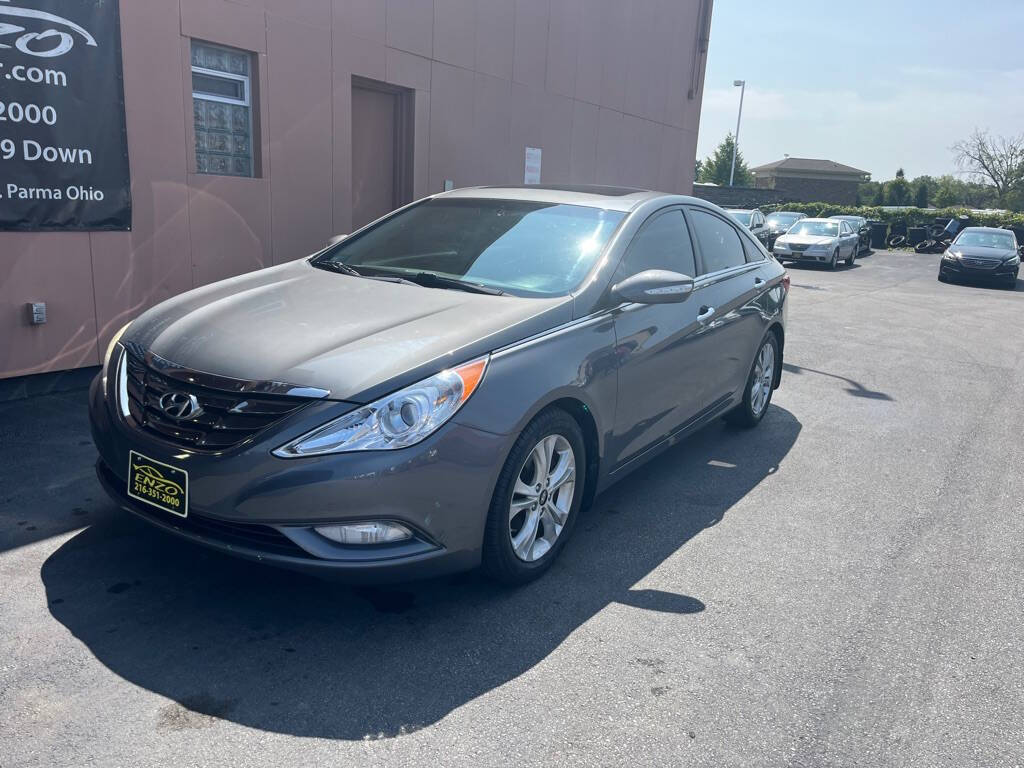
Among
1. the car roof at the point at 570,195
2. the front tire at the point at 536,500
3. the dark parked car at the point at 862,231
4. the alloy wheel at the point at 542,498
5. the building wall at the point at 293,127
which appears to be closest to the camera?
the front tire at the point at 536,500

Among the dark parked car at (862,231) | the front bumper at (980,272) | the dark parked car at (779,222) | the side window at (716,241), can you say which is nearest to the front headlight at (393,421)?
the side window at (716,241)

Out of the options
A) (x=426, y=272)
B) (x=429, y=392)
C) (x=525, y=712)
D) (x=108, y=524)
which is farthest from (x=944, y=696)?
(x=108, y=524)

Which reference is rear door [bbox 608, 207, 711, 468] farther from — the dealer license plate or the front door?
the front door

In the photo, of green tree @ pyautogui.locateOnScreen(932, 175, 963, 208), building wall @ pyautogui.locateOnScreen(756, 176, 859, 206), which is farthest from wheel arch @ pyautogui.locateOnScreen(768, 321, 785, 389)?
green tree @ pyautogui.locateOnScreen(932, 175, 963, 208)

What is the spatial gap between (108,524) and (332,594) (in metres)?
1.29

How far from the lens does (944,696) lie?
2936 millimetres

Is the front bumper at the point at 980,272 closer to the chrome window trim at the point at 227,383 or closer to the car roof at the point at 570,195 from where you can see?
the car roof at the point at 570,195

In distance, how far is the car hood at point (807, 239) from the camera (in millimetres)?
22766

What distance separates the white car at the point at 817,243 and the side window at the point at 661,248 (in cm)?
1929

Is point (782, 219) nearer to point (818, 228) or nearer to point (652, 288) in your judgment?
point (818, 228)

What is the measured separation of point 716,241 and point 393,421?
3113 mm

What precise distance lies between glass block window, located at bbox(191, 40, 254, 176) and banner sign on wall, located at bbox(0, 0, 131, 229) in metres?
0.79

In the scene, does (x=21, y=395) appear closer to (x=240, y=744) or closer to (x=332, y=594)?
(x=332, y=594)

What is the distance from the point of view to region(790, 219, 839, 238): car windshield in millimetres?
23414
